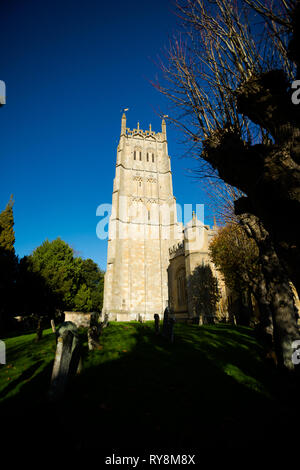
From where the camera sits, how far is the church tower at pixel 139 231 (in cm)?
2547

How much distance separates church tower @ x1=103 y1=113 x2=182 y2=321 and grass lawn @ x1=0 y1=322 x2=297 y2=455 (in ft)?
58.9

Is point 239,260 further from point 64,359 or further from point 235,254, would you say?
point 64,359

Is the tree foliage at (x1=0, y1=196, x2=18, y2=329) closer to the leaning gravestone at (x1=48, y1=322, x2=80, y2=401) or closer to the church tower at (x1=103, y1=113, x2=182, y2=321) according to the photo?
the church tower at (x1=103, y1=113, x2=182, y2=321)

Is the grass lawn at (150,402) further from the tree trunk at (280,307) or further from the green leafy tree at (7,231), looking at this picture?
the green leafy tree at (7,231)

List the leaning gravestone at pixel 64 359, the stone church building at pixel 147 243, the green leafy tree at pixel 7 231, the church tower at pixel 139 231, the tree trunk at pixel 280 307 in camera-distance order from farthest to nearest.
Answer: the church tower at pixel 139 231, the stone church building at pixel 147 243, the green leafy tree at pixel 7 231, the tree trunk at pixel 280 307, the leaning gravestone at pixel 64 359

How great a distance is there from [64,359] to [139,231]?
2516 cm

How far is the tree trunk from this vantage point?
240 inches

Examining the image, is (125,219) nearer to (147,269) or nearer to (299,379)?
(147,269)

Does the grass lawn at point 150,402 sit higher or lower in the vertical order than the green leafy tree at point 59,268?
lower

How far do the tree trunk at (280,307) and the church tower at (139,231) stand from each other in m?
18.2

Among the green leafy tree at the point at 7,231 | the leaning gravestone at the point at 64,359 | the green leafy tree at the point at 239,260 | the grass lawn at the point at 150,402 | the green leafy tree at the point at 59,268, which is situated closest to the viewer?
the grass lawn at the point at 150,402

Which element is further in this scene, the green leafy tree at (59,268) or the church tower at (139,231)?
the church tower at (139,231)

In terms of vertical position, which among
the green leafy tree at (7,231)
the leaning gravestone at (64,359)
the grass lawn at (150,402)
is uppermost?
the green leafy tree at (7,231)

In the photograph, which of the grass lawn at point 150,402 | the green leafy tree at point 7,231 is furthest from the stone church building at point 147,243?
the grass lawn at point 150,402
